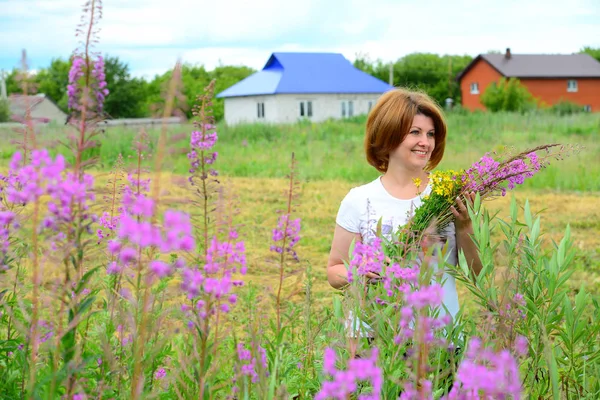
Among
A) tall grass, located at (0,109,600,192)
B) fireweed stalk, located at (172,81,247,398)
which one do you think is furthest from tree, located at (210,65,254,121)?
fireweed stalk, located at (172,81,247,398)

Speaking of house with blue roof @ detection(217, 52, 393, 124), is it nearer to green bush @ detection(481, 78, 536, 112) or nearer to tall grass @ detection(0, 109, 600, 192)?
green bush @ detection(481, 78, 536, 112)

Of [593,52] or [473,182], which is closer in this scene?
[473,182]

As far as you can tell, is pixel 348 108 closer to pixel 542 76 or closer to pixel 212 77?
pixel 212 77

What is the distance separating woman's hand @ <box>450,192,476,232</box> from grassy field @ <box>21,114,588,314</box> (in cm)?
46

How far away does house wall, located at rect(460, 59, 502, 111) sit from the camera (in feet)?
179

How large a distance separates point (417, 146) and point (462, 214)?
0.58 m

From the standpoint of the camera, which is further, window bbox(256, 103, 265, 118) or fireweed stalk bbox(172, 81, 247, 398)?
window bbox(256, 103, 265, 118)

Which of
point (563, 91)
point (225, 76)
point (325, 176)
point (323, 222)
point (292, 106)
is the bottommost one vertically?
point (323, 222)

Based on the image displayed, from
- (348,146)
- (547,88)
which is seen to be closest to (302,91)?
(547,88)

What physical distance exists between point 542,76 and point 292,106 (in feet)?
75.1

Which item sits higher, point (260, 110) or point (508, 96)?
point (508, 96)

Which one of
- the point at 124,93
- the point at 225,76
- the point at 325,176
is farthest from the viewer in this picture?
the point at 225,76

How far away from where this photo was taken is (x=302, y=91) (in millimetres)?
44219

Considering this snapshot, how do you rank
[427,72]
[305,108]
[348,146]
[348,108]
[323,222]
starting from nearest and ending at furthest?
[323,222]
[348,146]
[305,108]
[348,108]
[427,72]
